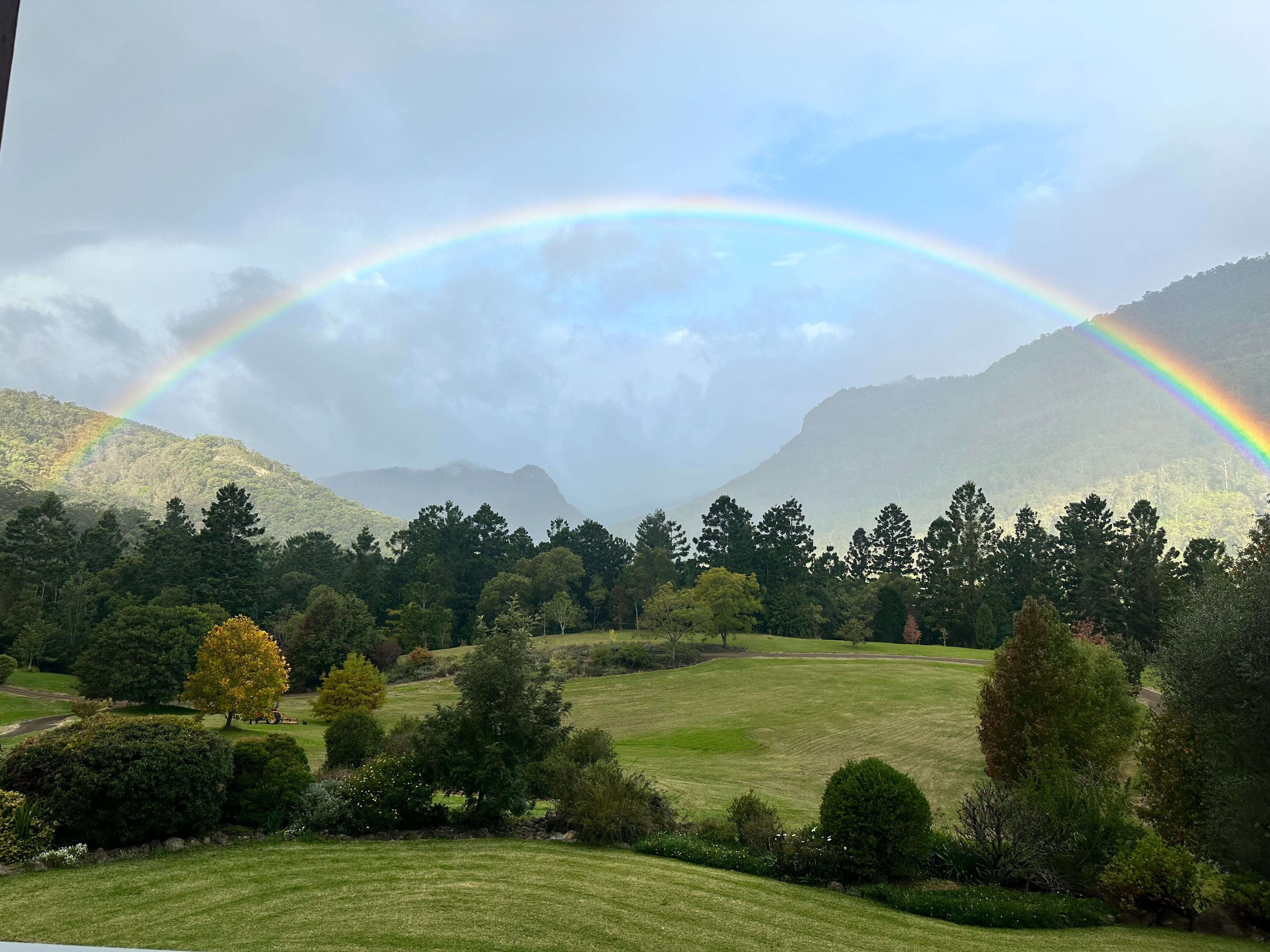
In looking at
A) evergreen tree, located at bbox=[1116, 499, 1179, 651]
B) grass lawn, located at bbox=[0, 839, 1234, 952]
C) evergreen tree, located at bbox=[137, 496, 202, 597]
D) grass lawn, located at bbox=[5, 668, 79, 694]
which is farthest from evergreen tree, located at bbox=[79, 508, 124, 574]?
evergreen tree, located at bbox=[1116, 499, 1179, 651]

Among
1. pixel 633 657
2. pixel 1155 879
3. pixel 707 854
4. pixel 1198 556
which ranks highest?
pixel 1198 556

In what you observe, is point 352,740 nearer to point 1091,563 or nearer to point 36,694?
point 36,694

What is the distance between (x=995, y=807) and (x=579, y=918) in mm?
8612

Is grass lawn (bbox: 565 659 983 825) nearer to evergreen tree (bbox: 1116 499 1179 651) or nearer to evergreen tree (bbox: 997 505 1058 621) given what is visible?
evergreen tree (bbox: 1116 499 1179 651)

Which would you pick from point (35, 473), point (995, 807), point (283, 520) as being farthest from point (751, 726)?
point (35, 473)

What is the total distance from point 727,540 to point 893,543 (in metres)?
23.2

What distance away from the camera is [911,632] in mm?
82062

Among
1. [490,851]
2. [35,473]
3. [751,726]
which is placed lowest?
[751,726]

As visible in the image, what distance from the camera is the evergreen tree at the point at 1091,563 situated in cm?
7100

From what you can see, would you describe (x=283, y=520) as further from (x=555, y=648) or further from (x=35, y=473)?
(x=555, y=648)

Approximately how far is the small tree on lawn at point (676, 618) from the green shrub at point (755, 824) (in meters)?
52.5

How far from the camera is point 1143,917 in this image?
12.1m

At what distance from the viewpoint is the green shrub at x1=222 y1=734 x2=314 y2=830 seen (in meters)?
15.2

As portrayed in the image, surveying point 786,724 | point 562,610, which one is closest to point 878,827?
point 786,724
